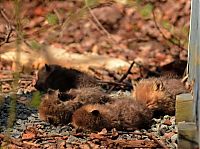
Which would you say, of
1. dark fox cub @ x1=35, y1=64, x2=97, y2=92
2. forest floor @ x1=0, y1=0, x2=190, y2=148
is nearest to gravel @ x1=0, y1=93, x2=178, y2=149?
forest floor @ x1=0, y1=0, x2=190, y2=148

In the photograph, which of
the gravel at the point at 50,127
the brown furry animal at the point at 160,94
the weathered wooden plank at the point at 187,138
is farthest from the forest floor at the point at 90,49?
the weathered wooden plank at the point at 187,138

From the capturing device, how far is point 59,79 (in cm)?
799

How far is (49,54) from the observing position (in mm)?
9336

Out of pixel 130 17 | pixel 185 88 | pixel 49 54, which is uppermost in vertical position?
pixel 130 17

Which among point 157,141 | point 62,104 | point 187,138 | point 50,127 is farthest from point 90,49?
point 187,138

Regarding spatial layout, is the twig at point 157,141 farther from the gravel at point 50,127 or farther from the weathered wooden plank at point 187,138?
the weathered wooden plank at point 187,138

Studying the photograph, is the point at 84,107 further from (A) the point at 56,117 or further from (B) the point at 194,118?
(B) the point at 194,118

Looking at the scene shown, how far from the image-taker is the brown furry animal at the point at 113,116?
570cm

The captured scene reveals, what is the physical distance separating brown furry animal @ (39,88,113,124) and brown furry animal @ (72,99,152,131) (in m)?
0.19

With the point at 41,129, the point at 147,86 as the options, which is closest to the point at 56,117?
the point at 41,129

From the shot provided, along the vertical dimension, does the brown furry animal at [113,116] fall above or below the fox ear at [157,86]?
below

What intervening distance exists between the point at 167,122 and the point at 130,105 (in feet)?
1.34

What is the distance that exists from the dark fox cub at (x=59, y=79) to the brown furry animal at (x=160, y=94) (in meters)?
1.10

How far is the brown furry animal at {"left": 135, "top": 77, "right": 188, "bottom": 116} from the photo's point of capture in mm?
6449
